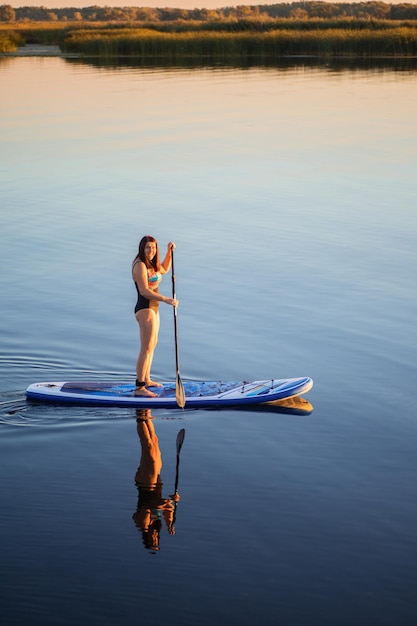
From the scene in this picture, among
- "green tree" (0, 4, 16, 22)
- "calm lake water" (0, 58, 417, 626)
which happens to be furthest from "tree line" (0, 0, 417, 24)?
"calm lake water" (0, 58, 417, 626)

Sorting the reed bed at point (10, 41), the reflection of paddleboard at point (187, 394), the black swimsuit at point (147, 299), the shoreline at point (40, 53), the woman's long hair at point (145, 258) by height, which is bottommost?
the reflection of paddleboard at point (187, 394)

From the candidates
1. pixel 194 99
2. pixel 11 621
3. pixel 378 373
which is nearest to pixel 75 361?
pixel 378 373

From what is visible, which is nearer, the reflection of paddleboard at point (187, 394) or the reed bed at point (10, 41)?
the reflection of paddleboard at point (187, 394)

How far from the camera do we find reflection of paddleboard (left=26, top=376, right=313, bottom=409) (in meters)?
10.1

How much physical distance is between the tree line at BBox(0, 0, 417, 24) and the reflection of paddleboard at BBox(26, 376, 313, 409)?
8989 cm

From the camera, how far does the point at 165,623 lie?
655cm

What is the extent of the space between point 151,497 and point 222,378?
272cm

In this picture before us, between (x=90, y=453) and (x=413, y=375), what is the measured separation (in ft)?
12.2

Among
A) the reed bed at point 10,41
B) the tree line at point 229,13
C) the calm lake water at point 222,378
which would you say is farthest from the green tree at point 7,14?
the calm lake water at point 222,378

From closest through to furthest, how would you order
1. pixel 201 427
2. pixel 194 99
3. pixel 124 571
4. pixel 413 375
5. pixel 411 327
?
pixel 124 571 < pixel 201 427 < pixel 413 375 < pixel 411 327 < pixel 194 99

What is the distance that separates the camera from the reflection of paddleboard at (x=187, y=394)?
10.1m

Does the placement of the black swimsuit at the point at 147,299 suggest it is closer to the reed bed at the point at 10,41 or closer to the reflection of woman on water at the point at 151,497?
the reflection of woman on water at the point at 151,497

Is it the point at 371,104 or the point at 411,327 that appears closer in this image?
the point at 411,327

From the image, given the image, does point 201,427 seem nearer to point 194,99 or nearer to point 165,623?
point 165,623
